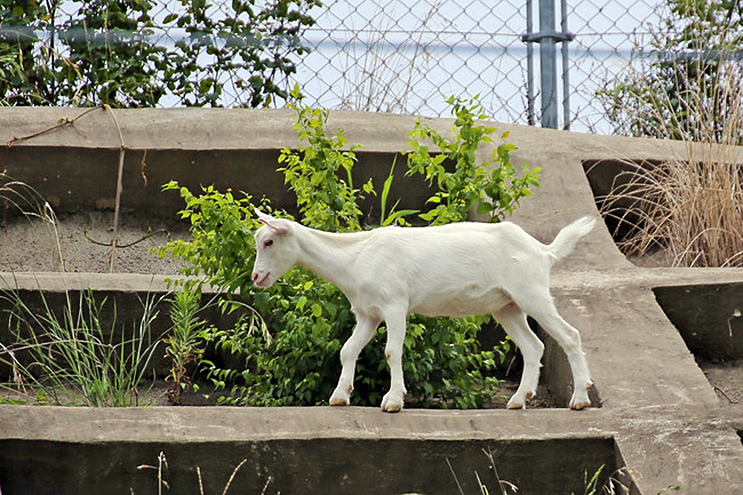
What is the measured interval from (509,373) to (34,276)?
2.33m

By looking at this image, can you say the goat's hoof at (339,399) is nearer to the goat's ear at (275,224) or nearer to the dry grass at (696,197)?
the goat's ear at (275,224)

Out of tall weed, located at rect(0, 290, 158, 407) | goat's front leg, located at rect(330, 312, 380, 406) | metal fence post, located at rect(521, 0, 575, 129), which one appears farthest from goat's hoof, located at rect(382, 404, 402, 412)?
metal fence post, located at rect(521, 0, 575, 129)

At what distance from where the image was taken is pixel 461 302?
176 inches

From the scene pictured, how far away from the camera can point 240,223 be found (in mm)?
4852

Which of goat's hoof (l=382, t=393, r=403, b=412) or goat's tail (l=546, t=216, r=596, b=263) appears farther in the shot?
goat's tail (l=546, t=216, r=596, b=263)

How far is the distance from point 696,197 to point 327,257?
113 inches

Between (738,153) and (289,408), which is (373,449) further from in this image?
(738,153)

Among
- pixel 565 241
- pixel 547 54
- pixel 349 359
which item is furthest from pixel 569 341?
pixel 547 54

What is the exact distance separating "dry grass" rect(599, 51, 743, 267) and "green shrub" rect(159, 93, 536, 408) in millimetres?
1700

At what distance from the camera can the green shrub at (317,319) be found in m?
4.90

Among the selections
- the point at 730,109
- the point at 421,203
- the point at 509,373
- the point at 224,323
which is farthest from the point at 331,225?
the point at 730,109

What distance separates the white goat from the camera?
4.37 meters

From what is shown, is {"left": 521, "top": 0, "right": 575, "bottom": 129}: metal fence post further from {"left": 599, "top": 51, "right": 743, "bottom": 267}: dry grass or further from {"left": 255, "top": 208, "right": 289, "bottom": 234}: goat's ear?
{"left": 255, "top": 208, "right": 289, "bottom": 234}: goat's ear

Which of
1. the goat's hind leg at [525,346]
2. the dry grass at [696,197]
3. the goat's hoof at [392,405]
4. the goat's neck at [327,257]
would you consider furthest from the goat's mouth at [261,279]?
the dry grass at [696,197]
